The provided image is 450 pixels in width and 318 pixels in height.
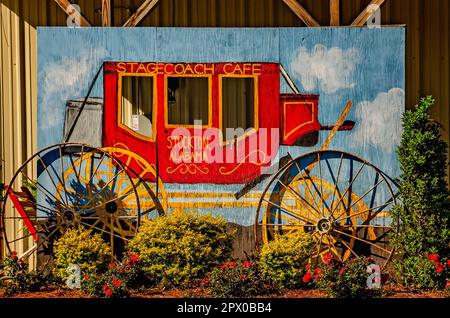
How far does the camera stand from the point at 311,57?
937 cm

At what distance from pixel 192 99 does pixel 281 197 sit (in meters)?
2.01

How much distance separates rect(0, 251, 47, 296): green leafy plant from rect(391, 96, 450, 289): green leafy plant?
446 cm

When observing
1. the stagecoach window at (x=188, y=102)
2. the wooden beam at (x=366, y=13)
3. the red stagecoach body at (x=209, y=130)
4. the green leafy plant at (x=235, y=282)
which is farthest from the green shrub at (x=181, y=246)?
the wooden beam at (x=366, y=13)

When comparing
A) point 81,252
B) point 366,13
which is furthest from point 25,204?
point 366,13

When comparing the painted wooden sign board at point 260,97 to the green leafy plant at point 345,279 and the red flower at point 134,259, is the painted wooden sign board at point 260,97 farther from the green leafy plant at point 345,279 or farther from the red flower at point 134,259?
the green leafy plant at point 345,279

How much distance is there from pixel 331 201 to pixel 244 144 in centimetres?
131

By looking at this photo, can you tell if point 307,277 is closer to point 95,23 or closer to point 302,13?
point 302,13

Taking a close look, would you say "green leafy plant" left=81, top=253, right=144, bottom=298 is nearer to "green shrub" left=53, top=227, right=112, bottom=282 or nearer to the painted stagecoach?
"green shrub" left=53, top=227, right=112, bottom=282

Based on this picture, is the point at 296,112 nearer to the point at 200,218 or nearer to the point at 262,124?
the point at 262,124

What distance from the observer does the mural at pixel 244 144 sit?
9352 mm

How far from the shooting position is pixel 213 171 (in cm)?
938

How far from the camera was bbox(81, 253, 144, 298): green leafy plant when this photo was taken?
8.47 metres

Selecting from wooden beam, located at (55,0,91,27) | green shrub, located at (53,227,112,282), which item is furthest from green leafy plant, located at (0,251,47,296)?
wooden beam, located at (55,0,91,27)

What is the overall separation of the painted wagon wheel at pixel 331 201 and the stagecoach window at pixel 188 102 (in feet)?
5.53
